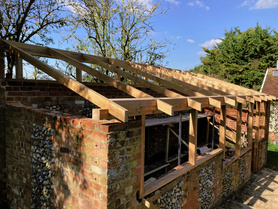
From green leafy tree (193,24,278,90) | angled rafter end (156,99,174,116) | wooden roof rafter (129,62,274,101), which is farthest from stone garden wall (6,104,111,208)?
green leafy tree (193,24,278,90)

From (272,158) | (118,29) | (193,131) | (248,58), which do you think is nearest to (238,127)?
(193,131)

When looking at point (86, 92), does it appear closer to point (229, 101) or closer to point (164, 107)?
point (164, 107)

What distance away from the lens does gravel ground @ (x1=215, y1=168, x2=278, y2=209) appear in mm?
5668

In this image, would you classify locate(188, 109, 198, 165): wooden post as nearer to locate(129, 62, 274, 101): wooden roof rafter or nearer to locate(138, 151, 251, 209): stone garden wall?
locate(138, 151, 251, 209): stone garden wall

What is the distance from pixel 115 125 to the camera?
2.64 m

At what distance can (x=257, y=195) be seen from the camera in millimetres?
6328

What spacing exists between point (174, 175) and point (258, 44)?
23.0 metres

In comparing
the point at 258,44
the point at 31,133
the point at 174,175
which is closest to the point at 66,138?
the point at 31,133

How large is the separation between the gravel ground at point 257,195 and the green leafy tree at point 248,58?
625 inches

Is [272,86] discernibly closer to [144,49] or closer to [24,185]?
[144,49]

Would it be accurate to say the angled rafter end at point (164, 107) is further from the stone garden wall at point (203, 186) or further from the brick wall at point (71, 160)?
the stone garden wall at point (203, 186)

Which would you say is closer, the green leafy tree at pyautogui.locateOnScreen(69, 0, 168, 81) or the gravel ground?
the gravel ground

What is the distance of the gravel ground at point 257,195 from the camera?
567cm

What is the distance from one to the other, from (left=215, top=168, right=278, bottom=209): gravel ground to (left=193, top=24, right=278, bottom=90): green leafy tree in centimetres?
1589
